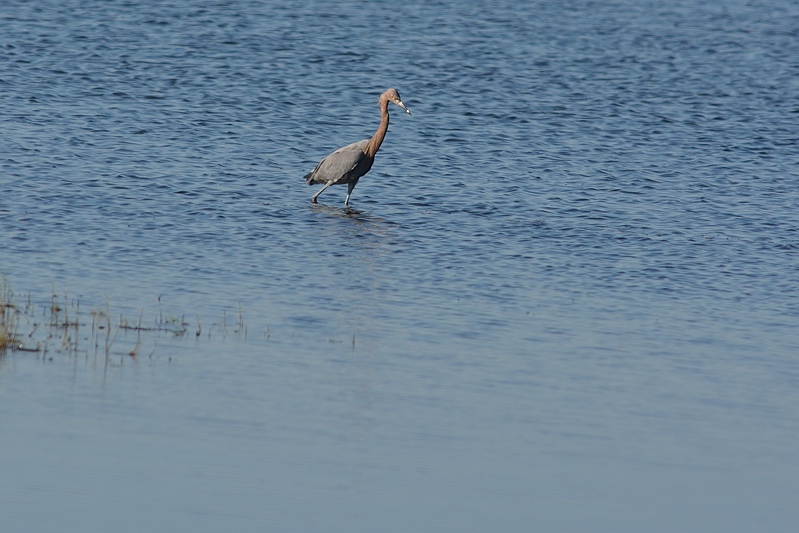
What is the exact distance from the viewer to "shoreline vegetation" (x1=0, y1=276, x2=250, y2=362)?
9859 mm

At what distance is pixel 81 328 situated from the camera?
10.5 meters

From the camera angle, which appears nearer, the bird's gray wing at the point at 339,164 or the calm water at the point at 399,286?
the calm water at the point at 399,286

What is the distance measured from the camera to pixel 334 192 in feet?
62.3

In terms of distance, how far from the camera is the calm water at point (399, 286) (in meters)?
7.75

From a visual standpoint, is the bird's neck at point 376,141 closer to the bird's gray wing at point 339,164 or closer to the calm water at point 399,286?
the bird's gray wing at point 339,164

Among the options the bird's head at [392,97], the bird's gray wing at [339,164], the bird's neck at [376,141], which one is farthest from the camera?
the bird's head at [392,97]

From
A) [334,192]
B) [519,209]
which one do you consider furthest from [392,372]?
[334,192]

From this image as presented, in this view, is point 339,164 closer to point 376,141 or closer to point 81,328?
point 376,141

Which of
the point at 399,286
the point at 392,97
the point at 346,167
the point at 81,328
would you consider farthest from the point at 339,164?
the point at 81,328

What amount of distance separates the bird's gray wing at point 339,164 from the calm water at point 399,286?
1.66 ft

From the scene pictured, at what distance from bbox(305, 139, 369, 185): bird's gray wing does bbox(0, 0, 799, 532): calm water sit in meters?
0.51

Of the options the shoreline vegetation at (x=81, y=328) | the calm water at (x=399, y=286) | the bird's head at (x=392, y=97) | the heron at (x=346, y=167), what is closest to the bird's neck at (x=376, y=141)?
the heron at (x=346, y=167)

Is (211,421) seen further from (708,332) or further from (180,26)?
(180,26)

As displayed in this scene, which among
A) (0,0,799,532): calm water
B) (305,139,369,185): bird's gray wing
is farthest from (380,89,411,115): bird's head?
(0,0,799,532): calm water
